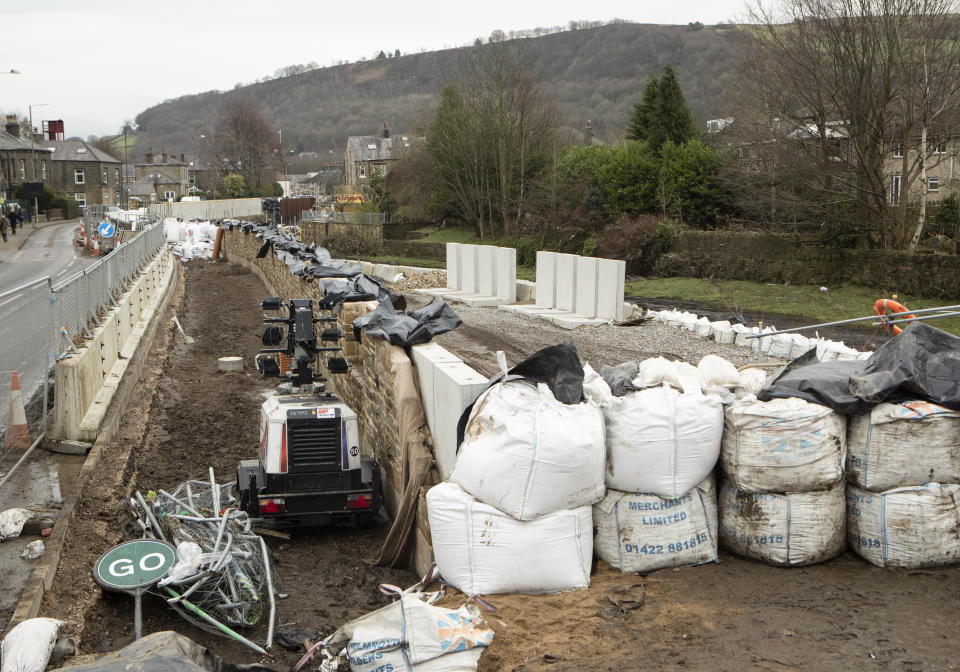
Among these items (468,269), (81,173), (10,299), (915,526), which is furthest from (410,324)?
(81,173)

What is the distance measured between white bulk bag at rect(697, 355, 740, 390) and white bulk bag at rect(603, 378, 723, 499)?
0.49m

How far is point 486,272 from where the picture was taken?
23906mm

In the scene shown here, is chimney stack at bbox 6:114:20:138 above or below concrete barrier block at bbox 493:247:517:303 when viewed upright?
above

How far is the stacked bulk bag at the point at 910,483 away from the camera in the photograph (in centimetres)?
531

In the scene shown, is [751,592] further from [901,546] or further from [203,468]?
[203,468]

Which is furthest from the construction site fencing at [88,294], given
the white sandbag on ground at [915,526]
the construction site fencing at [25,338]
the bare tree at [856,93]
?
the bare tree at [856,93]

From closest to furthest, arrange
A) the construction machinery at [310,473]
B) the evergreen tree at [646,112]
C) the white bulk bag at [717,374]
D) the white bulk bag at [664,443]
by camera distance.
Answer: the white bulk bag at [664,443] < the white bulk bag at [717,374] < the construction machinery at [310,473] < the evergreen tree at [646,112]

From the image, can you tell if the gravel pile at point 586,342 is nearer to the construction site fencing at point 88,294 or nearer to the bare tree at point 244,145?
the construction site fencing at point 88,294

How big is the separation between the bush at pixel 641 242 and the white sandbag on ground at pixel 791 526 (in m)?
26.7

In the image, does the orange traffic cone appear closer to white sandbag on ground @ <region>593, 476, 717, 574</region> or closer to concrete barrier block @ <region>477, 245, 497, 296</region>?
white sandbag on ground @ <region>593, 476, 717, 574</region>

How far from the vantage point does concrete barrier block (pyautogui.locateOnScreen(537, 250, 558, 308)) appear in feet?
69.8

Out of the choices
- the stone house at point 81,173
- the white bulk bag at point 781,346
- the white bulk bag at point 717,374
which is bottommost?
the white bulk bag at point 781,346

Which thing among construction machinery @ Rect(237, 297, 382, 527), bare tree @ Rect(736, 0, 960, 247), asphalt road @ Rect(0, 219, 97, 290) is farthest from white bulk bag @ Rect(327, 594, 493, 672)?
bare tree @ Rect(736, 0, 960, 247)

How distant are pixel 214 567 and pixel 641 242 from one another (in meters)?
27.2
